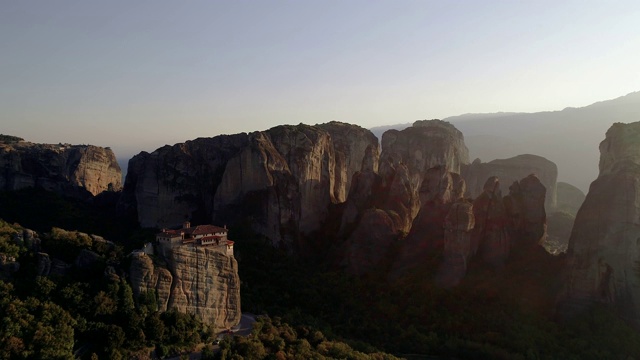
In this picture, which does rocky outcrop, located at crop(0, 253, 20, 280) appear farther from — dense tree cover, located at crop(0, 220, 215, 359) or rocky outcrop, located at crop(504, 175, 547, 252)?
rocky outcrop, located at crop(504, 175, 547, 252)

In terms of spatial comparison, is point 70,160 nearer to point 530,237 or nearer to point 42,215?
point 42,215

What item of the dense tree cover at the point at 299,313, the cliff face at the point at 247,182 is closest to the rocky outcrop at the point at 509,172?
the cliff face at the point at 247,182

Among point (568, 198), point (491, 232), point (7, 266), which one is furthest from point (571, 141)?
point (7, 266)

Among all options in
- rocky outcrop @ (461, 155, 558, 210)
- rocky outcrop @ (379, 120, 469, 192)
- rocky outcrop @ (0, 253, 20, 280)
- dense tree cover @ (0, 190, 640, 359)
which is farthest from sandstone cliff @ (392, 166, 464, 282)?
rocky outcrop @ (461, 155, 558, 210)

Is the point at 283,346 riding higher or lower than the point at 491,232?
lower

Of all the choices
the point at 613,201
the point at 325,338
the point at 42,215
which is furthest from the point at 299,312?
the point at 42,215

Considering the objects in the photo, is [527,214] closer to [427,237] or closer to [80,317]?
[427,237]

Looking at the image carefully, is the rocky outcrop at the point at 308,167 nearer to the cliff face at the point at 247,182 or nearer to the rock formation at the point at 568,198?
the cliff face at the point at 247,182
